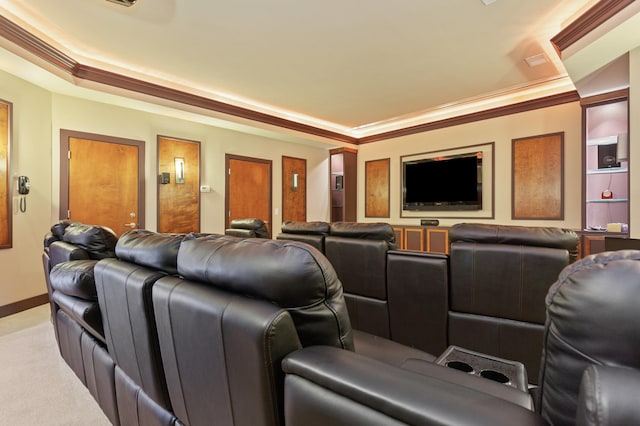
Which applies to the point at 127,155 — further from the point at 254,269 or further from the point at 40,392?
the point at 254,269

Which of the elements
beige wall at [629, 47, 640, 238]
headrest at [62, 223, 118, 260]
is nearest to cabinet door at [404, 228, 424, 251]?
beige wall at [629, 47, 640, 238]

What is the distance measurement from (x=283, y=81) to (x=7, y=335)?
4.03 m

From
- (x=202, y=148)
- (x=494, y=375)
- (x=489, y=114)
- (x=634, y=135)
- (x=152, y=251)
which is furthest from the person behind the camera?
(x=202, y=148)

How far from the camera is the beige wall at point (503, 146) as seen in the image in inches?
176

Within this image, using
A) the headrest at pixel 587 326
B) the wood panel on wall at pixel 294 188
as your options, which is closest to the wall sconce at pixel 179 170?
the wood panel on wall at pixel 294 188

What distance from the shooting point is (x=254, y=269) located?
83 centimetres

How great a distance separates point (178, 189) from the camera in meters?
5.07

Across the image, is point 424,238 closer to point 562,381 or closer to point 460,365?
point 460,365

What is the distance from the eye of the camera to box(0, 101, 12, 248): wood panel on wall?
3.38 metres

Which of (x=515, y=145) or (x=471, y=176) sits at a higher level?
(x=515, y=145)

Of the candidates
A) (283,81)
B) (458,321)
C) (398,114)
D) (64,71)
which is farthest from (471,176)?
(64,71)

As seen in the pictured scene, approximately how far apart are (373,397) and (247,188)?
5670mm

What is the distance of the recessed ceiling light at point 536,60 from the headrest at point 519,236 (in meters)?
2.79

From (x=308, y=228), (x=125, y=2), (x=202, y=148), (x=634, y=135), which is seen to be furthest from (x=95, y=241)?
(x=634, y=135)
